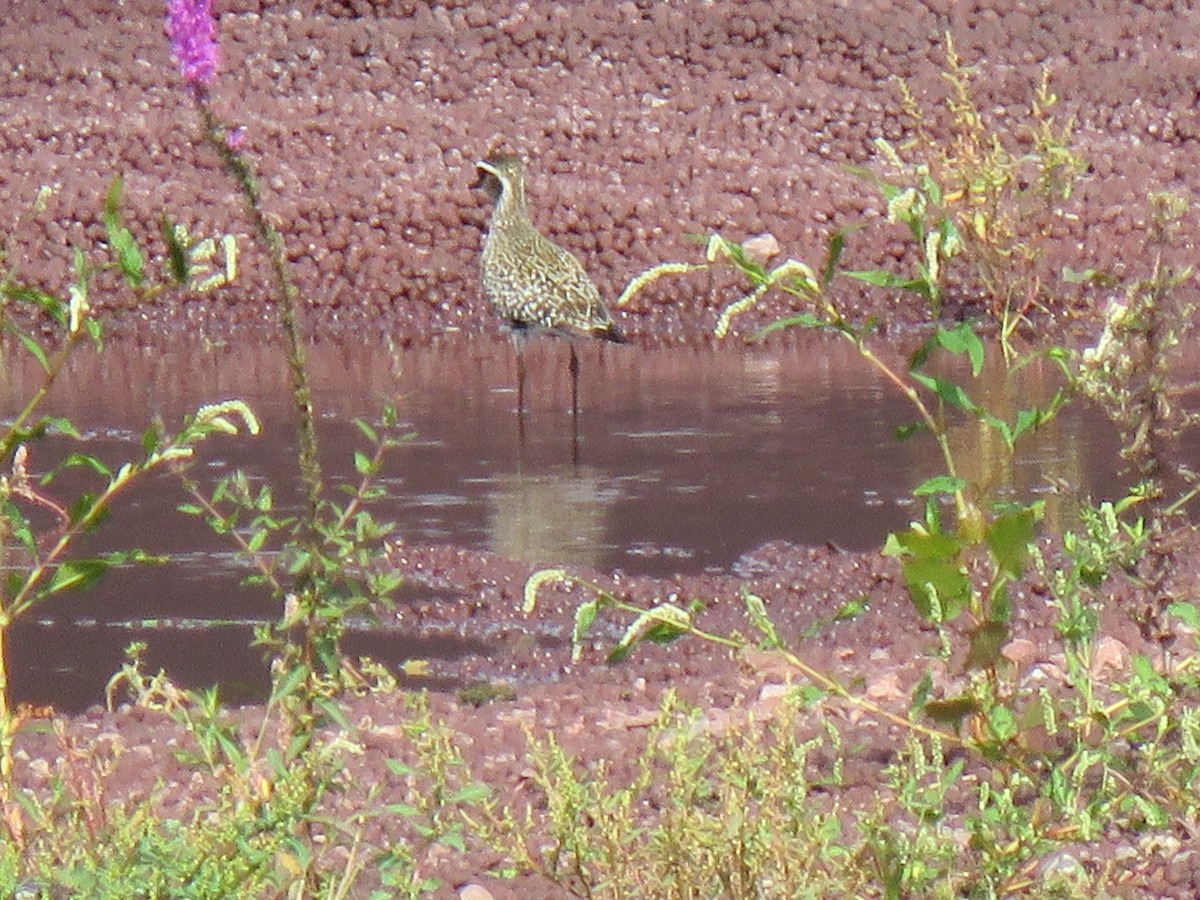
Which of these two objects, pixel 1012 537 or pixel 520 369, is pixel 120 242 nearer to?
pixel 1012 537

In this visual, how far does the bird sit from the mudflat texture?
3200 millimetres

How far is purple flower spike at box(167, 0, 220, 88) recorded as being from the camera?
3.27 m

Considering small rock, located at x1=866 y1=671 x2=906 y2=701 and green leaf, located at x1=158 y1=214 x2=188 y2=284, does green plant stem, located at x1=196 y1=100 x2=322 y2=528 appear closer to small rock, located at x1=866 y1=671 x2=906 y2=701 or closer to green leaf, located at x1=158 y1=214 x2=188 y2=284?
green leaf, located at x1=158 y1=214 x2=188 y2=284

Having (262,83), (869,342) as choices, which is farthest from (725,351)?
(262,83)

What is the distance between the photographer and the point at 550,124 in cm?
1977

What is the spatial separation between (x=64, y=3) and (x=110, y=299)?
6.01m

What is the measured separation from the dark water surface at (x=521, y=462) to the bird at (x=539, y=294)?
1.39 feet

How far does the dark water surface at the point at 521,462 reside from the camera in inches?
309

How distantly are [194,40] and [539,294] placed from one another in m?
9.64

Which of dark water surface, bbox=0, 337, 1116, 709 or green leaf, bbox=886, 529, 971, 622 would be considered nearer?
green leaf, bbox=886, 529, 971, 622

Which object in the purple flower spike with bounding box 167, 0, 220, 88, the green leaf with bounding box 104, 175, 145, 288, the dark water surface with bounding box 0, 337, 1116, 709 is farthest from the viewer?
the dark water surface with bounding box 0, 337, 1116, 709

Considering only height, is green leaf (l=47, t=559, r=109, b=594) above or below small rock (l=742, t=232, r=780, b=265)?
above

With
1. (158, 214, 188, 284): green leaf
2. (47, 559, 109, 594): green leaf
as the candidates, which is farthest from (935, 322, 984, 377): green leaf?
(47, 559, 109, 594): green leaf

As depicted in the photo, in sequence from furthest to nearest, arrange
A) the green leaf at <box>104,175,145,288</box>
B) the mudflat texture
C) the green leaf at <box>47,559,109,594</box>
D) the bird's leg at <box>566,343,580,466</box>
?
the mudflat texture → the bird's leg at <box>566,343,580,466</box> → the green leaf at <box>47,559,109,594</box> → the green leaf at <box>104,175,145,288</box>
